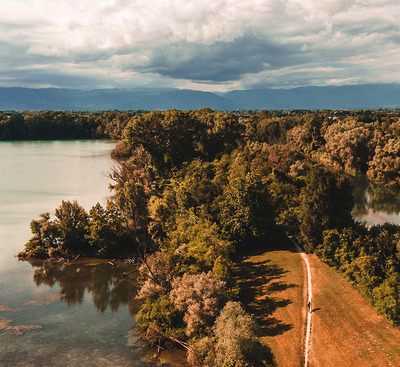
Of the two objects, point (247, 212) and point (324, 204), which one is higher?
point (324, 204)

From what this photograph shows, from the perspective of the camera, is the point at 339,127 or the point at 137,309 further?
the point at 339,127

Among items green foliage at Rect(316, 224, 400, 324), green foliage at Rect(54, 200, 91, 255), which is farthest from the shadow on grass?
green foliage at Rect(54, 200, 91, 255)

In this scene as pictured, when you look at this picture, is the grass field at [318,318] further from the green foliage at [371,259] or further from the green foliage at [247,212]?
the green foliage at [247,212]

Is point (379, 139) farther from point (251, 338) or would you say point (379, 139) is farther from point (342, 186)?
point (251, 338)

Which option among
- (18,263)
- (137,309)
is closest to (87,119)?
(18,263)

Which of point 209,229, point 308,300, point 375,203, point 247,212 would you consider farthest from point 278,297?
point 375,203

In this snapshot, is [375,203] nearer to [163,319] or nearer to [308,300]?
[308,300]
